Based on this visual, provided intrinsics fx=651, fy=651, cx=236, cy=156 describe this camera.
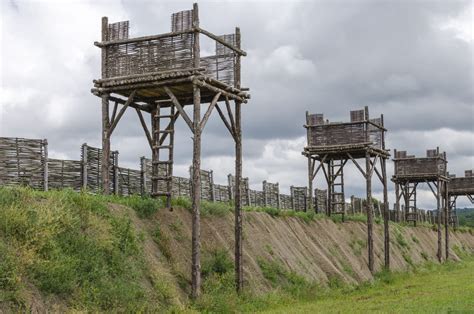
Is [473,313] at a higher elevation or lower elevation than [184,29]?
lower

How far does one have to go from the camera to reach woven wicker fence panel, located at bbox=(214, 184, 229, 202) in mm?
33375

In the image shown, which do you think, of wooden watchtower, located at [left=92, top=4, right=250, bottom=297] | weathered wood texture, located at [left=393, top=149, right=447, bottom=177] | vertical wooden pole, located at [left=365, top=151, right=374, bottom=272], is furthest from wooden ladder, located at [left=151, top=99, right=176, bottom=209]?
weathered wood texture, located at [left=393, top=149, right=447, bottom=177]

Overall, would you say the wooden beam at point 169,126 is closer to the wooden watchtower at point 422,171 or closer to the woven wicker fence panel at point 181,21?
the woven wicker fence panel at point 181,21

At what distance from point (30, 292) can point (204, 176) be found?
18928 millimetres

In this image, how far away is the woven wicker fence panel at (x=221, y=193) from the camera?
3338 centimetres

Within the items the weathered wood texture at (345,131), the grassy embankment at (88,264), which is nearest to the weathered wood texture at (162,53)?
the grassy embankment at (88,264)

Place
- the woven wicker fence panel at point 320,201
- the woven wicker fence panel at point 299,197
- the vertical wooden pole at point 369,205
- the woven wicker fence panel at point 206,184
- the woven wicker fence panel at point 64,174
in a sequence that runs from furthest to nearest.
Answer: the woven wicker fence panel at point 320,201, the woven wicker fence panel at point 299,197, the vertical wooden pole at point 369,205, the woven wicker fence panel at point 206,184, the woven wicker fence panel at point 64,174

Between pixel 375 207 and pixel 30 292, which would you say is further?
pixel 375 207

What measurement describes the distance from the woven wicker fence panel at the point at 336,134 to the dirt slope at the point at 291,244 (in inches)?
177

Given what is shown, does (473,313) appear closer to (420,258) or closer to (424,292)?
(424,292)

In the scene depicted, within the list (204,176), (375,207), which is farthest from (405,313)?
(375,207)

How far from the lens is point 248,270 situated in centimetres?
2372

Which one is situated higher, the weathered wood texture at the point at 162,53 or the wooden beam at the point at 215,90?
the weathered wood texture at the point at 162,53

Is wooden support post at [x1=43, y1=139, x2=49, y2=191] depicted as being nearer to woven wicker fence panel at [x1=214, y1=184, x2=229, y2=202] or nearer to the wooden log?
the wooden log
